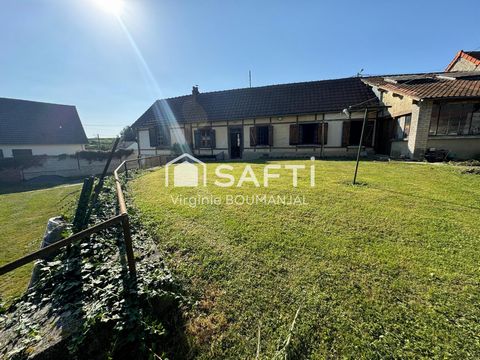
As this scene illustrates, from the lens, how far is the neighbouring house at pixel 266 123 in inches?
517

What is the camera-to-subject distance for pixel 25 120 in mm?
19344

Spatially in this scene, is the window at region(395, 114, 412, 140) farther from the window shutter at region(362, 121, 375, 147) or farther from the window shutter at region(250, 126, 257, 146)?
the window shutter at region(250, 126, 257, 146)

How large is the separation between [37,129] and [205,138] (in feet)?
51.1

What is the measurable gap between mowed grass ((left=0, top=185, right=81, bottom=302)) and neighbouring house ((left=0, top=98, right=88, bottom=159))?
11460 millimetres

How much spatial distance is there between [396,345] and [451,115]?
11.5 meters

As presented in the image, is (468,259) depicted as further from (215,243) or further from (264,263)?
(215,243)

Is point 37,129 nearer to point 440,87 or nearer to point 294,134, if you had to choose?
point 294,134

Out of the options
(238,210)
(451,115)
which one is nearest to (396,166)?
(451,115)

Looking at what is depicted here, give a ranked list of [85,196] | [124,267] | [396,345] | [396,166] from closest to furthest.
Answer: [396,345] < [124,267] < [85,196] < [396,166]

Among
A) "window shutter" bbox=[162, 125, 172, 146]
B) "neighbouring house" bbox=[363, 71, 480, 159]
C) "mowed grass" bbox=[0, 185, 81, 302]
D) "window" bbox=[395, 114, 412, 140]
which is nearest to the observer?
"mowed grass" bbox=[0, 185, 81, 302]

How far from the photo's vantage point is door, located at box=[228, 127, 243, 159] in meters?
15.8

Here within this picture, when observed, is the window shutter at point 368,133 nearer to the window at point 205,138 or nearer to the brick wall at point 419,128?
the brick wall at point 419,128

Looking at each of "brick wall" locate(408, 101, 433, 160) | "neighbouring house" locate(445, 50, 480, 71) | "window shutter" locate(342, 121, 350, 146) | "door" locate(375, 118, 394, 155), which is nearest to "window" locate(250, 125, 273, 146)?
"window shutter" locate(342, 121, 350, 146)

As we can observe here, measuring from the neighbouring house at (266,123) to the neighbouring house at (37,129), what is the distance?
7563 millimetres
